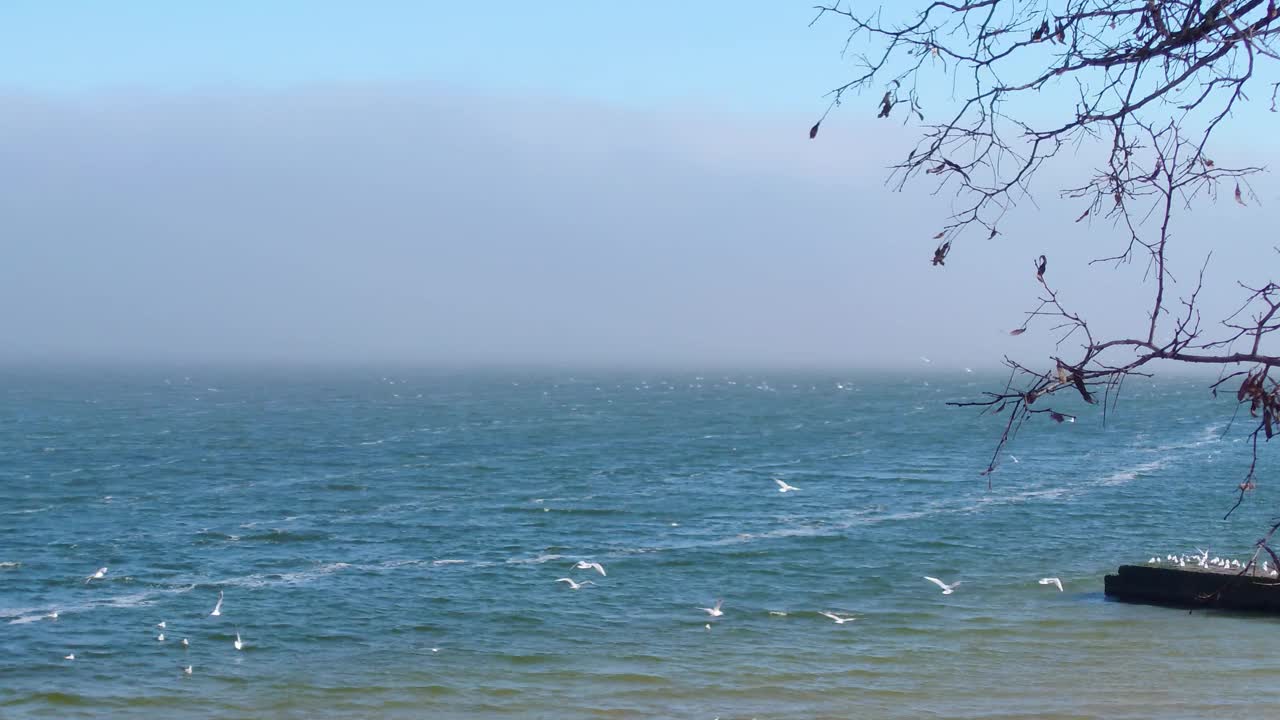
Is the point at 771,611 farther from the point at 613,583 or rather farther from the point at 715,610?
the point at 613,583

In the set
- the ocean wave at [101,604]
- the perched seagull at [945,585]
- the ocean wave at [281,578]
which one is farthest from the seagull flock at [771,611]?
the ocean wave at [101,604]

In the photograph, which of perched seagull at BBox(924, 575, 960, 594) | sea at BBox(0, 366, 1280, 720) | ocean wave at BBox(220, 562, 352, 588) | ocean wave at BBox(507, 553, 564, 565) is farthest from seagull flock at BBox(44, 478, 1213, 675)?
ocean wave at BBox(220, 562, 352, 588)

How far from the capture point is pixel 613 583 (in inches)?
1421

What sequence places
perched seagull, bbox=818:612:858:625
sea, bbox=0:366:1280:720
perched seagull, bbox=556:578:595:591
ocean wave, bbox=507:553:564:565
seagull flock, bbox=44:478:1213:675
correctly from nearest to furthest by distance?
sea, bbox=0:366:1280:720, seagull flock, bbox=44:478:1213:675, perched seagull, bbox=818:612:858:625, perched seagull, bbox=556:578:595:591, ocean wave, bbox=507:553:564:565

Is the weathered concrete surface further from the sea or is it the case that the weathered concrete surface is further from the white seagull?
the white seagull

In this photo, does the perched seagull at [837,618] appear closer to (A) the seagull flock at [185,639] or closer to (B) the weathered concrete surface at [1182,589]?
(B) the weathered concrete surface at [1182,589]

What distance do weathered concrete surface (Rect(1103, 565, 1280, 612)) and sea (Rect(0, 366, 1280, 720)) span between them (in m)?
0.56

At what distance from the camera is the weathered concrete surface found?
98.4ft

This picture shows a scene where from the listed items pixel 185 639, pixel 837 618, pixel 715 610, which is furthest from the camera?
pixel 715 610

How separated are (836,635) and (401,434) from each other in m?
66.9

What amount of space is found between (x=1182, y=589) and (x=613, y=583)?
14527mm

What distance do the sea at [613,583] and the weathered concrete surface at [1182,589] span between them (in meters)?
0.56

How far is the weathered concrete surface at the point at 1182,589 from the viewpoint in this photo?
98.4 ft

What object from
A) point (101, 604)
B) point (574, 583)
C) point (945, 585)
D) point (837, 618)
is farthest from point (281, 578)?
point (945, 585)
